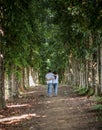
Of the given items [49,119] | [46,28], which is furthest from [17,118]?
[46,28]

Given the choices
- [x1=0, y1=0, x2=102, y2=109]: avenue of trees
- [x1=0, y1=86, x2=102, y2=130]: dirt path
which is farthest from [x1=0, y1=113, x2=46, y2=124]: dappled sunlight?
[x1=0, y1=0, x2=102, y2=109]: avenue of trees

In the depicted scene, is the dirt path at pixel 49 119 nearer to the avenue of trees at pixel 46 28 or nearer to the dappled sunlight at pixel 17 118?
the dappled sunlight at pixel 17 118

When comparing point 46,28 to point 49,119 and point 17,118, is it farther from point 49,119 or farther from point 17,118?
point 49,119

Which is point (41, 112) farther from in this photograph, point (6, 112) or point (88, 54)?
point (88, 54)

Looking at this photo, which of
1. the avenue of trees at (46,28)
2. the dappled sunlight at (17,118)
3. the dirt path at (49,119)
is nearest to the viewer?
the dirt path at (49,119)

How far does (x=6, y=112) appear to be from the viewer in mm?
19109

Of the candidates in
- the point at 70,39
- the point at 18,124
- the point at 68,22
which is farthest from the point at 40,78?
the point at 18,124

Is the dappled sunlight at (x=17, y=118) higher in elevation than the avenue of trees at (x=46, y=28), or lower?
lower

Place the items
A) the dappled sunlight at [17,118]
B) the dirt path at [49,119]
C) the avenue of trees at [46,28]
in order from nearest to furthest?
1. the dirt path at [49,119]
2. the dappled sunlight at [17,118]
3. the avenue of trees at [46,28]

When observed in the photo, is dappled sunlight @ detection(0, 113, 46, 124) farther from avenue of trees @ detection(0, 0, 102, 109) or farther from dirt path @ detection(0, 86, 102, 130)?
avenue of trees @ detection(0, 0, 102, 109)

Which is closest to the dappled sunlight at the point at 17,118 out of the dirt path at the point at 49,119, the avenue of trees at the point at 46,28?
the dirt path at the point at 49,119

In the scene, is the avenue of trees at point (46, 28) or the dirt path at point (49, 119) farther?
the avenue of trees at point (46, 28)

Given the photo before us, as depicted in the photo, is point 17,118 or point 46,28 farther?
point 46,28

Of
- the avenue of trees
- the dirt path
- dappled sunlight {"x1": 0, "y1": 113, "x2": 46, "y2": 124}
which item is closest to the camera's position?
the dirt path
